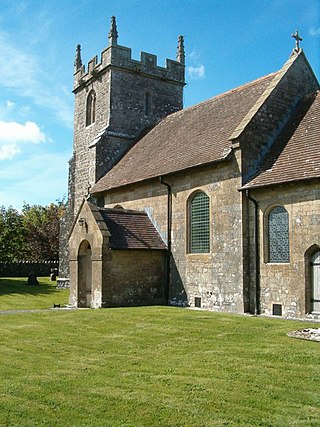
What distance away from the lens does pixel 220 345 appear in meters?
11.0

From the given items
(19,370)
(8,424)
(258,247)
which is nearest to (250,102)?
(258,247)

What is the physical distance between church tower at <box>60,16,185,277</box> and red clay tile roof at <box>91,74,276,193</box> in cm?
168

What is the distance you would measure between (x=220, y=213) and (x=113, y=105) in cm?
1435

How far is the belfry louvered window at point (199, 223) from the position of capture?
61.1 feet

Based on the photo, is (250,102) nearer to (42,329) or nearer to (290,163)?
(290,163)

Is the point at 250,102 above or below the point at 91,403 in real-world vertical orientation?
above

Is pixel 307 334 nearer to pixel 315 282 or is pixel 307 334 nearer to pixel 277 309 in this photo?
pixel 315 282

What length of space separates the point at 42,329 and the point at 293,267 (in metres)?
7.88

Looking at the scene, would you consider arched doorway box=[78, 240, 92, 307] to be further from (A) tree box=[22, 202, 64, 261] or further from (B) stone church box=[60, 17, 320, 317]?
(A) tree box=[22, 202, 64, 261]

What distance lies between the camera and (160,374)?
876cm

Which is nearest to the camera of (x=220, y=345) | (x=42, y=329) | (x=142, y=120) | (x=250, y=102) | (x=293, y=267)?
(x=220, y=345)

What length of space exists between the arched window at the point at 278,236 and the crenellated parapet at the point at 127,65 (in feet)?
57.1

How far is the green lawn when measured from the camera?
22.0ft

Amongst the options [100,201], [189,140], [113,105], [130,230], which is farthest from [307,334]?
[113,105]
